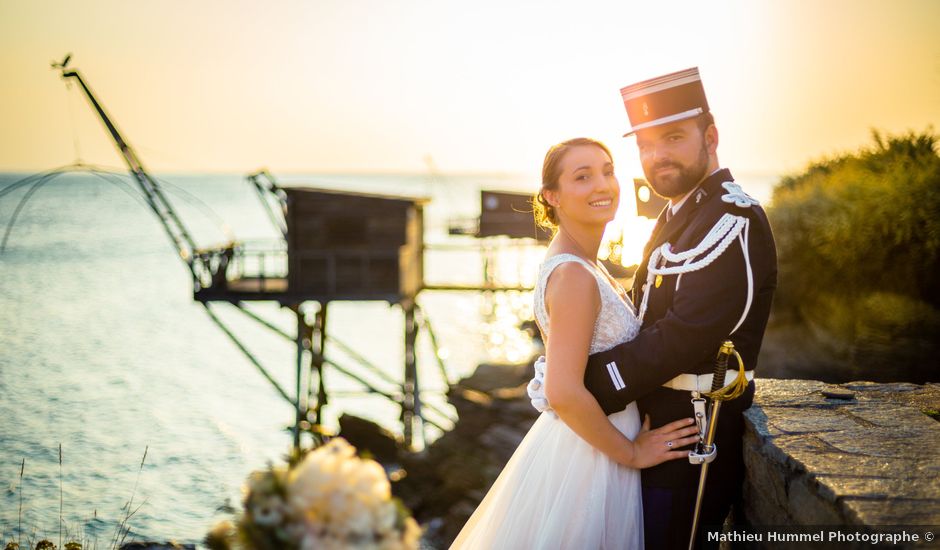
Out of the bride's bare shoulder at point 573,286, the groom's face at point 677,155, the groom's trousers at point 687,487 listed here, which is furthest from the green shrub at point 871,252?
the bride's bare shoulder at point 573,286

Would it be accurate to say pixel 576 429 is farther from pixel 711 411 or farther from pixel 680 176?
pixel 680 176

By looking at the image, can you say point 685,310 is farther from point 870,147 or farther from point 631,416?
point 870,147

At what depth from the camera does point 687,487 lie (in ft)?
10.3

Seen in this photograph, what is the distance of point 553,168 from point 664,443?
57.5 inches

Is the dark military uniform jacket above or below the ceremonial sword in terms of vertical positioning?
above

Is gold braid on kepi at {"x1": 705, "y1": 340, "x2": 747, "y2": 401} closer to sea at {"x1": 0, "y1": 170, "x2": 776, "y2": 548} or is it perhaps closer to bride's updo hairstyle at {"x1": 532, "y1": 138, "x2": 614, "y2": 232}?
bride's updo hairstyle at {"x1": 532, "y1": 138, "x2": 614, "y2": 232}

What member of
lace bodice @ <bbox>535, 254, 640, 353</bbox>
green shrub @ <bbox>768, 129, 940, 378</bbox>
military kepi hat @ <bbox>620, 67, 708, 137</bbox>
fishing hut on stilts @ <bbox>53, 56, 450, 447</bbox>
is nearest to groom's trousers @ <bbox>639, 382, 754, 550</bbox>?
lace bodice @ <bbox>535, 254, 640, 353</bbox>

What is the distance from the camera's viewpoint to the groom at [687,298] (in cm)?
304

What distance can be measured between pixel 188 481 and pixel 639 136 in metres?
18.9

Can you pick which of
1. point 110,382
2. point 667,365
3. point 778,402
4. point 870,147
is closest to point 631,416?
point 667,365

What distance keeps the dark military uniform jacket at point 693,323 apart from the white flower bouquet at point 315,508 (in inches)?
63.3

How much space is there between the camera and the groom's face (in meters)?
3.35

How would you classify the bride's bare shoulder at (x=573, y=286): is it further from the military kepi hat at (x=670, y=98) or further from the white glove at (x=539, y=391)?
the military kepi hat at (x=670, y=98)

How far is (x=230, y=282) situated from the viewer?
63.5 feet
